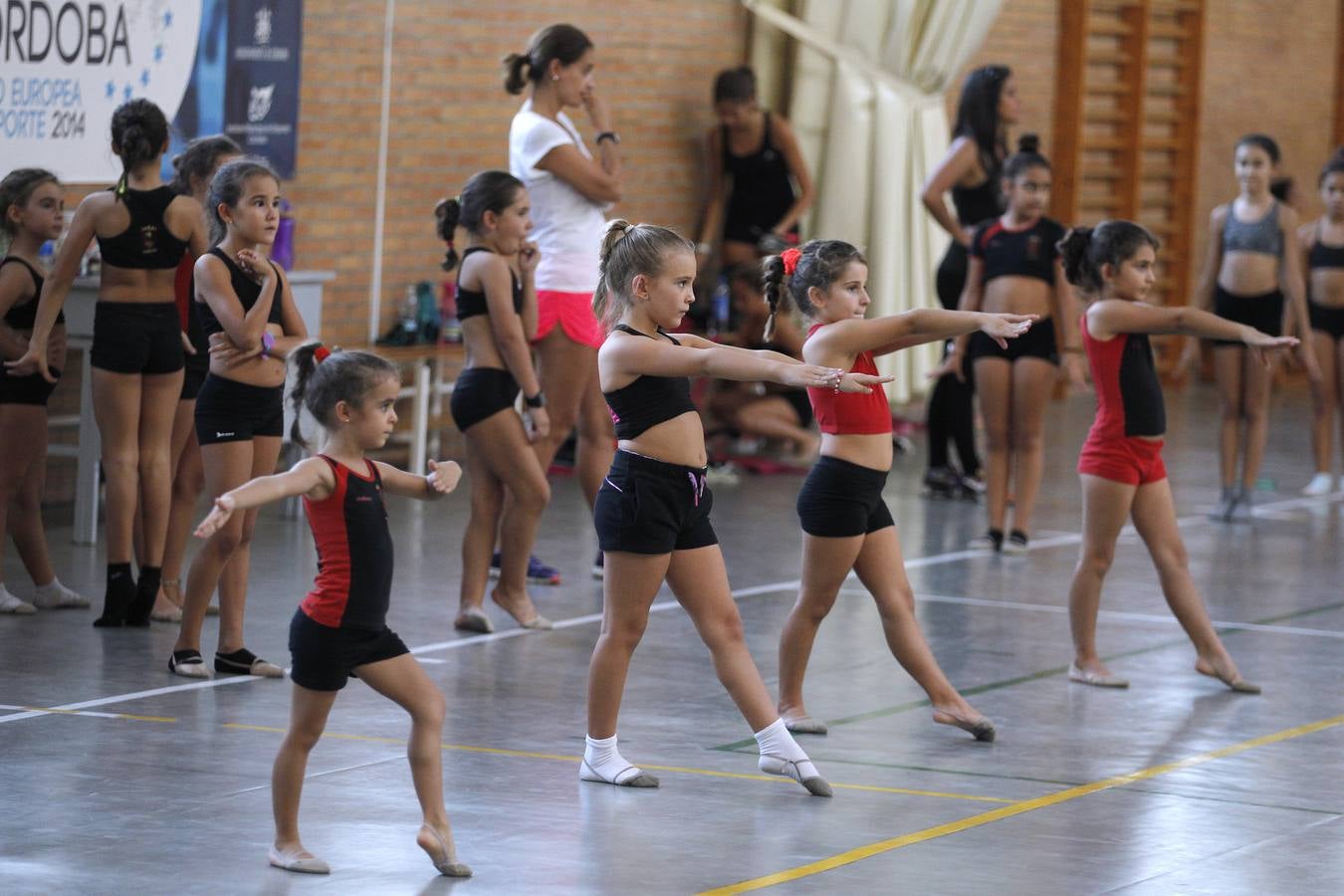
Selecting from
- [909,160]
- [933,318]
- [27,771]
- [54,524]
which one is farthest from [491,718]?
[909,160]

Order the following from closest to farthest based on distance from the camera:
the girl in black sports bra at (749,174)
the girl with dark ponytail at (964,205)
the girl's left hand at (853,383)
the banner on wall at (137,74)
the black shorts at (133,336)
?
the girl's left hand at (853,383)
the black shorts at (133,336)
the banner on wall at (137,74)
the girl with dark ponytail at (964,205)
the girl in black sports bra at (749,174)

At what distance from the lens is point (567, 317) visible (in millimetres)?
7898

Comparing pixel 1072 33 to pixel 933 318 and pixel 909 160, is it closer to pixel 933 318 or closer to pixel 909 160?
pixel 909 160

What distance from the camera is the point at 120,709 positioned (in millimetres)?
5914

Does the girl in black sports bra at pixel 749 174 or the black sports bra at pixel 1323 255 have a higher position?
the girl in black sports bra at pixel 749 174

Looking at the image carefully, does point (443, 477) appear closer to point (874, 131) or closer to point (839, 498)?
point (839, 498)

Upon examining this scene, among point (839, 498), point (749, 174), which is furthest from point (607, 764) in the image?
point (749, 174)

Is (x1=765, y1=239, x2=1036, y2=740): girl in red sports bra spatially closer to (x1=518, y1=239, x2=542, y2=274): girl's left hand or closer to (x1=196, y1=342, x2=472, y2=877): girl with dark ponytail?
(x1=196, y1=342, x2=472, y2=877): girl with dark ponytail

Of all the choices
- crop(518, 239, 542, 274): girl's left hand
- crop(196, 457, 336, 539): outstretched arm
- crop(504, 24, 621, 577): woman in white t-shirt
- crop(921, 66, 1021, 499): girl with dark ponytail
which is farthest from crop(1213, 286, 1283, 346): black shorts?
crop(196, 457, 336, 539): outstretched arm

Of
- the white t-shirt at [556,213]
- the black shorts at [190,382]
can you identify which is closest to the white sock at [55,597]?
the black shorts at [190,382]

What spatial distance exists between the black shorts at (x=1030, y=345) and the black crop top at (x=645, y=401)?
435 centimetres

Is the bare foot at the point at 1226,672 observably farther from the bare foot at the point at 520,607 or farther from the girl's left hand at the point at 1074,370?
the bare foot at the point at 520,607

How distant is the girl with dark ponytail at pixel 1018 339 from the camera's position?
930 cm

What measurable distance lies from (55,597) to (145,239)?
53.8 inches
